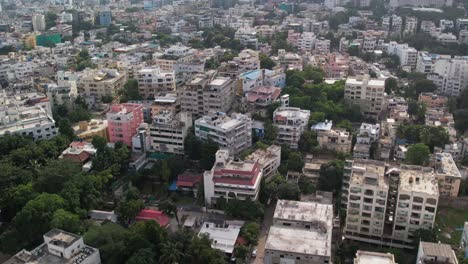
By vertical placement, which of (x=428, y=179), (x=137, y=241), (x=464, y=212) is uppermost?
(x=428, y=179)

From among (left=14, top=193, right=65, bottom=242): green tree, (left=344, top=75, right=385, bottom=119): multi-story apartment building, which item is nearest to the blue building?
(left=344, top=75, right=385, bottom=119): multi-story apartment building

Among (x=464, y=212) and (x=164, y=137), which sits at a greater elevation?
(x=164, y=137)

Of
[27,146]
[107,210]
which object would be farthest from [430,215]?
[27,146]

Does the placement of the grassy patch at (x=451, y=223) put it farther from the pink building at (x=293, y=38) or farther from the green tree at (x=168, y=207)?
the pink building at (x=293, y=38)

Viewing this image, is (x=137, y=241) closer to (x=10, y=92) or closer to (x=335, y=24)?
(x=10, y=92)

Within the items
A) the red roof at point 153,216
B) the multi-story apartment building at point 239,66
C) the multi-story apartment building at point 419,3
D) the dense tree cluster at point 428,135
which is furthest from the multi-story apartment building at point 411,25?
the red roof at point 153,216

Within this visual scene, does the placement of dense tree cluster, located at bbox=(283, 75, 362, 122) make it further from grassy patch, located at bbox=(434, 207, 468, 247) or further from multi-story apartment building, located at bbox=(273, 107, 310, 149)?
grassy patch, located at bbox=(434, 207, 468, 247)

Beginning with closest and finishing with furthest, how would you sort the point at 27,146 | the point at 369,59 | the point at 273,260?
the point at 273,260 < the point at 27,146 < the point at 369,59
